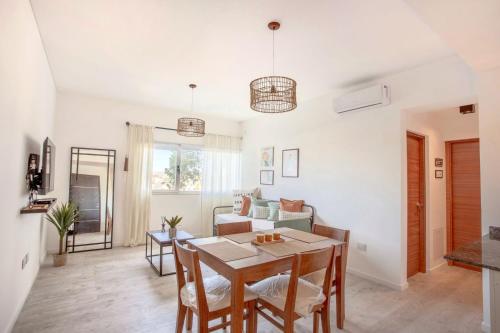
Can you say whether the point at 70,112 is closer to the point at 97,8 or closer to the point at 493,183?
the point at 97,8

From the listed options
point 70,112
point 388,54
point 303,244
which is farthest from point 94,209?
point 388,54

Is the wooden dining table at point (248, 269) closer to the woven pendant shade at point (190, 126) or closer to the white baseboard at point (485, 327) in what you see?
the white baseboard at point (485, 327)

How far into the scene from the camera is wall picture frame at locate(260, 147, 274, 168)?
A: 201 inches

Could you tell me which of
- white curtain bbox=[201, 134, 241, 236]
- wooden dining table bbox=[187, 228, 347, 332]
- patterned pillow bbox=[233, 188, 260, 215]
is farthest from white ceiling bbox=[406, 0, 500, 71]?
white curtain bbox=[201, 134, 241, 236]

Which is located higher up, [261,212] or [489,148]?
[489,148]

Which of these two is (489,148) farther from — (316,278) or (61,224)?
(61,224)

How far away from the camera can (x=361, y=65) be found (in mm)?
3047

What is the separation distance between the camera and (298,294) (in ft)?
6.14

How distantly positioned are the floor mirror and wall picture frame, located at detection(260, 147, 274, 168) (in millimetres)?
2798

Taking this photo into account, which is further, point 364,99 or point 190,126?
point 190,126

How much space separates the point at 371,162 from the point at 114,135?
4295 mm

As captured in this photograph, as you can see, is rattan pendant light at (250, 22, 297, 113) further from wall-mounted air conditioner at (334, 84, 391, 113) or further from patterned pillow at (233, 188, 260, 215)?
patterned pillow at (233, 188, 260, 215)

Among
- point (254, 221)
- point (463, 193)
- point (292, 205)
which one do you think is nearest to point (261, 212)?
point (254, 221)

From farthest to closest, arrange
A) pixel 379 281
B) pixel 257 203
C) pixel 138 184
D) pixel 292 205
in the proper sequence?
pixel 257 203 < pixel 138 184 < pixel 292 205 < pixel 379 281
